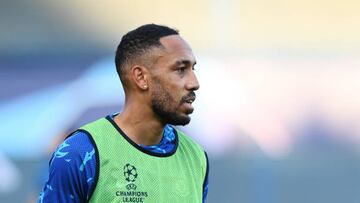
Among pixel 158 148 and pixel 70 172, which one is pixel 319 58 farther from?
pixel 70 172

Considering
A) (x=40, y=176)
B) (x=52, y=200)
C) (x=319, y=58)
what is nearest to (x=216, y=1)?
(x=319, y=58)

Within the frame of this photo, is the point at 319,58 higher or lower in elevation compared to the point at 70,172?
lower

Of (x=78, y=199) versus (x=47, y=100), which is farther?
(x=47, y=100)

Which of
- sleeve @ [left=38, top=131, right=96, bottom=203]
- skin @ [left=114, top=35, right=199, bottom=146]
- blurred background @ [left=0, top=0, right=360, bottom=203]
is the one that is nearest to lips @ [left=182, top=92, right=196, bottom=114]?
skin @ [left=114, top=35, right=199, bottom=146]

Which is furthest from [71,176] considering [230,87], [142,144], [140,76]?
[230,87]

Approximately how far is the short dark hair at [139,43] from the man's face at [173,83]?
1.2 inches

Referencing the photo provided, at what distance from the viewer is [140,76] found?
7.84 feet

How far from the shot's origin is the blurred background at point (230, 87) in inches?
180

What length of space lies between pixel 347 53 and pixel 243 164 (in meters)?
0.84

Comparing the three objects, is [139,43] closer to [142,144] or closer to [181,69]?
[181,69]

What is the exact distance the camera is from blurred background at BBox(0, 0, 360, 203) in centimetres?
457

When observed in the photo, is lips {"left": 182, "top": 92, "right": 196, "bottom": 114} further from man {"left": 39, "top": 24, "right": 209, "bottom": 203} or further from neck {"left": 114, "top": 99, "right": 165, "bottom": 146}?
neck {"left": 114, "top": 99, "right": 165, "bottom": 146}

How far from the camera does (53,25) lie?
4641 mm

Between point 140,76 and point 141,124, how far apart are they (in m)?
0.14
